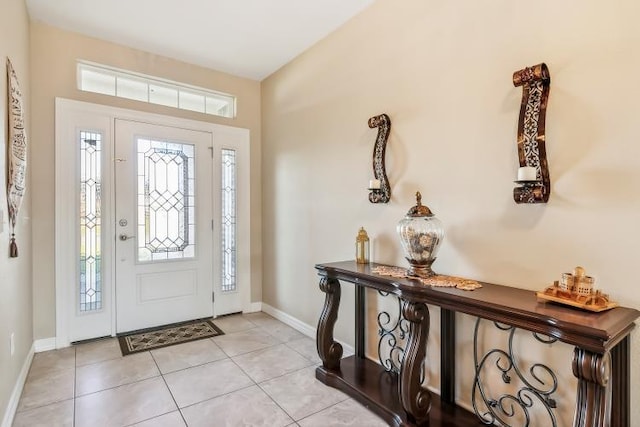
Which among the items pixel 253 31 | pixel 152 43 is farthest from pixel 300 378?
pixel 152 43

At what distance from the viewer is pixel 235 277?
3.99 m

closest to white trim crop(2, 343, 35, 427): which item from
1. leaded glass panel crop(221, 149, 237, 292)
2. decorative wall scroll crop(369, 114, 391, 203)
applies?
leaded glass panel crop(221, 149, 237, 292)

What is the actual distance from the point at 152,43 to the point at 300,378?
333cm

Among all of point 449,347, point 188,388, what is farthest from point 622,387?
point 188,388

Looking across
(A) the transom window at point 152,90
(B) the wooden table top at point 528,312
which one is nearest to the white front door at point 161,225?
(A) the transom window at point 152,90

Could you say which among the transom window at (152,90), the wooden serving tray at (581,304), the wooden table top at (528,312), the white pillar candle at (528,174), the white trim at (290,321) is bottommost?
the white trim at (290,321)

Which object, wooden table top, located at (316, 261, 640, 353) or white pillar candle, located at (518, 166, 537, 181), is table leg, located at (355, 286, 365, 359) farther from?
white pillar candle, located at (518, 166, 537, 181)

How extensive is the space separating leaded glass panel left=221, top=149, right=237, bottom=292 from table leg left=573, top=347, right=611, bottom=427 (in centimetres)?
336

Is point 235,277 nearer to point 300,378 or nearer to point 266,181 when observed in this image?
point 266,181

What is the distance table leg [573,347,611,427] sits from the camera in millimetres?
1200

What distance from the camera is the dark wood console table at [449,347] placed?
122 centimetres

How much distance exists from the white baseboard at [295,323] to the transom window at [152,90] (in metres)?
2.34

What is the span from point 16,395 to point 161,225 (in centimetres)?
175

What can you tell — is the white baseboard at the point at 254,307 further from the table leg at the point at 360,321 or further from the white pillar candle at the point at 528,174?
the white pillar candle at the point at 528,174
